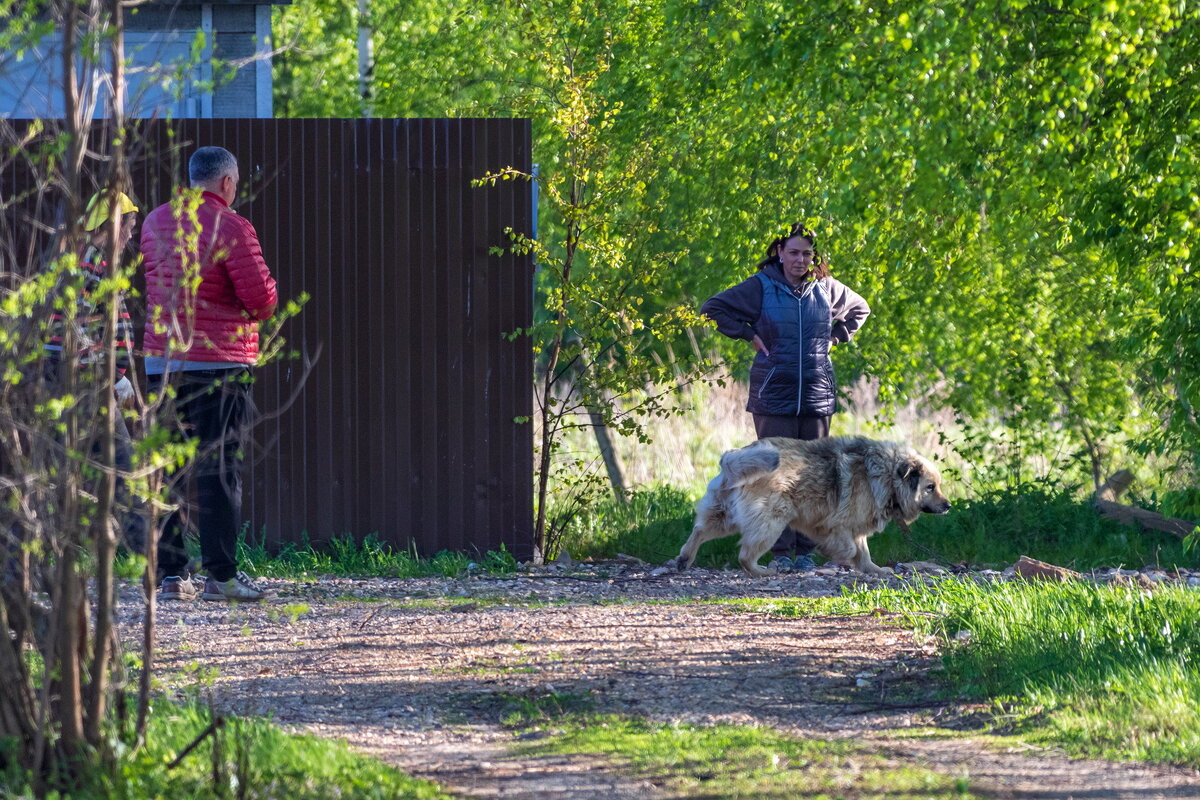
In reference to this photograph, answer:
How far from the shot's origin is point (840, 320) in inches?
341

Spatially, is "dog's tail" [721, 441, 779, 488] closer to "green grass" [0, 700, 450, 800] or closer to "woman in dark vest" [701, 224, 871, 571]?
"woman in dark vest" [701, 224, 871, 571]

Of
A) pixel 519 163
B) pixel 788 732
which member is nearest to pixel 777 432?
pixel 519 163

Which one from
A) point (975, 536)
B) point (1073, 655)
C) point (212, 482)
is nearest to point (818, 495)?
point (975, 536)

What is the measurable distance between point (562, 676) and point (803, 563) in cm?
374

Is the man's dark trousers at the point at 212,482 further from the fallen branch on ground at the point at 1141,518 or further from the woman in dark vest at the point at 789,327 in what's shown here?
the fallen branch on ground at the point at 1141,518

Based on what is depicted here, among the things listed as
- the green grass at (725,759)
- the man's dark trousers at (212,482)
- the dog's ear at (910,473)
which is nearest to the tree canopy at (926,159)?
the dog's ear at (910,473)

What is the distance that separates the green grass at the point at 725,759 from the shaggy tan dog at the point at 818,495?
133 inches

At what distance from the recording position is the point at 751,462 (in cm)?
795

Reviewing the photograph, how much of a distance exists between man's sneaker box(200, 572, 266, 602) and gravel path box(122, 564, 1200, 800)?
69 millimetres

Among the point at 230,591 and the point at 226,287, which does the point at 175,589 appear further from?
the point at 226,287

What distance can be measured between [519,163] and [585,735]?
4.87 meters

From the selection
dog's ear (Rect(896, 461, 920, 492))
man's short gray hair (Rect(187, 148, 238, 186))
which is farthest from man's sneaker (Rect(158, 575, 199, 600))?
dog's ear (Rect(896, 461, 920, 492))

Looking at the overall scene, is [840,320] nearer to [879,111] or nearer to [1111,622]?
[879,111]

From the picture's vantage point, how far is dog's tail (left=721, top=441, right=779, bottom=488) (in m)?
7.94
